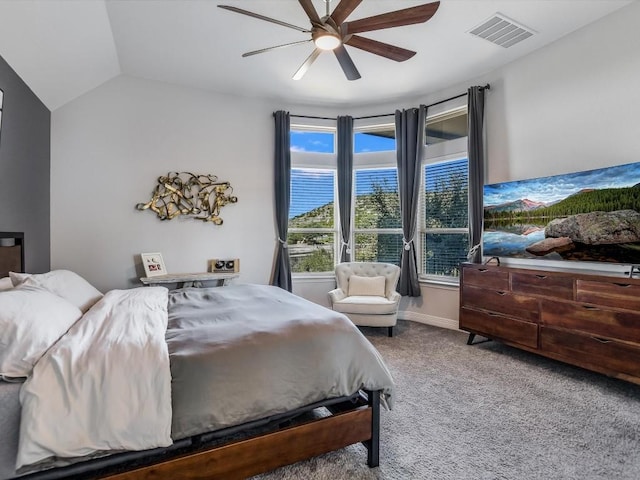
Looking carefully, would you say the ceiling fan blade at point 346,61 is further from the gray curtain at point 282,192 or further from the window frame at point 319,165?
the window frame at point 319,165

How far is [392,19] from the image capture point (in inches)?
93.7

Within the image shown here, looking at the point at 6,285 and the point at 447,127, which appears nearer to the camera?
the point at 6,285

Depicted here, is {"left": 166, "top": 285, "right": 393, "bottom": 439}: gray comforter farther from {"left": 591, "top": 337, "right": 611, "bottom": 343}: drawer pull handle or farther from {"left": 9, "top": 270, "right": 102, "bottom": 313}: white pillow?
{"left": 591, "top": 337, "right": 611, "bottom": 343}: drawer pull handle

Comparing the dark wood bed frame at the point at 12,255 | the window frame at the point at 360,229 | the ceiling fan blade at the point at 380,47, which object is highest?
the ceiling fan blade at the point at 380,47

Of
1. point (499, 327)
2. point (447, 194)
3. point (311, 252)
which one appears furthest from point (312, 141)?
point (499, 327)

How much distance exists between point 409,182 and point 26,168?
4.27 meters

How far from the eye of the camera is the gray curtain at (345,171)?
501 cm

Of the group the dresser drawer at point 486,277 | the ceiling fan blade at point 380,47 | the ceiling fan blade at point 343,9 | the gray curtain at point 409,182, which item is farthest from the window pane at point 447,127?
the ceiling fan blade at point 343,9

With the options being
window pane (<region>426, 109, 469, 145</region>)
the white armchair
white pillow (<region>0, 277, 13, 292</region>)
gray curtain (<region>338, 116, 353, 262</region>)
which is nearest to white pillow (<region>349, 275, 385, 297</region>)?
the white armchair

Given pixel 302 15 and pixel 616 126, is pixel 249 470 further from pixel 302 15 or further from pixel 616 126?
pixel 616 126

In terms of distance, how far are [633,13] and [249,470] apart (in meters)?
4.46

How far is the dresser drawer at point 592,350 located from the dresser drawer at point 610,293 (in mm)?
288

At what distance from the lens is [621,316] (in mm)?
2498

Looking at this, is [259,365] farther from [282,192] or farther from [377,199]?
[377,199]
